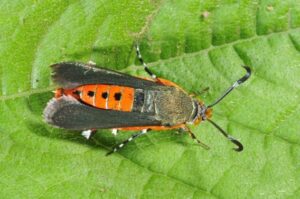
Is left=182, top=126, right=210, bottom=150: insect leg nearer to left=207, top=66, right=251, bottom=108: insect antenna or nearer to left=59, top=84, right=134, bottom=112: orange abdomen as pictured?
left=207, top=66, right=251, bottom=108: insect antenna

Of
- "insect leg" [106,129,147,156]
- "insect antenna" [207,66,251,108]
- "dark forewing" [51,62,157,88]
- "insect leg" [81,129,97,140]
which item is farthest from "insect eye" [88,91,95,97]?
"insect antenna" [207,66,251,108]

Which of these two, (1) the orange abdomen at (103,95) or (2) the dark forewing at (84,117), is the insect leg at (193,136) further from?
(1) the orange abdomen at (103,95)

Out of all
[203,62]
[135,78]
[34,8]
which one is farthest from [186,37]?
[34,8]

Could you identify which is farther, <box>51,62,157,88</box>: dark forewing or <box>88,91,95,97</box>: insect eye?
<box>88,91,95,97</box>: insect eye

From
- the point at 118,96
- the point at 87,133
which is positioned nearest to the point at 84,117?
the point at 87,133

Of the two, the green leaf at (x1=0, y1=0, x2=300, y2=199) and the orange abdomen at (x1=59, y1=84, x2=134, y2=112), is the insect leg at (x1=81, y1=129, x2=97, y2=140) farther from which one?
the orange abdomen at (x1=59, y1=84, x2=134, y2=112)

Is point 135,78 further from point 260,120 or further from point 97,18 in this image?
point 260,120

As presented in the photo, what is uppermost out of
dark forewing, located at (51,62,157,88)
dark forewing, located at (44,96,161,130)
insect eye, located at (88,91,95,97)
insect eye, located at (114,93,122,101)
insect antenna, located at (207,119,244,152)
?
dark forewing, located at (51,62,157,88)

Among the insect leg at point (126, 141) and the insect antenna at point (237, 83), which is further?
the insect leg at point (126, 141)

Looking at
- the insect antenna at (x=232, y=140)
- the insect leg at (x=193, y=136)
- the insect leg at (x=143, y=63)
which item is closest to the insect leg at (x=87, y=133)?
the insect leg at (x=143, y=63)

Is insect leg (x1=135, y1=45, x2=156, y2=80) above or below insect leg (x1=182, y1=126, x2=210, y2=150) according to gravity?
above
